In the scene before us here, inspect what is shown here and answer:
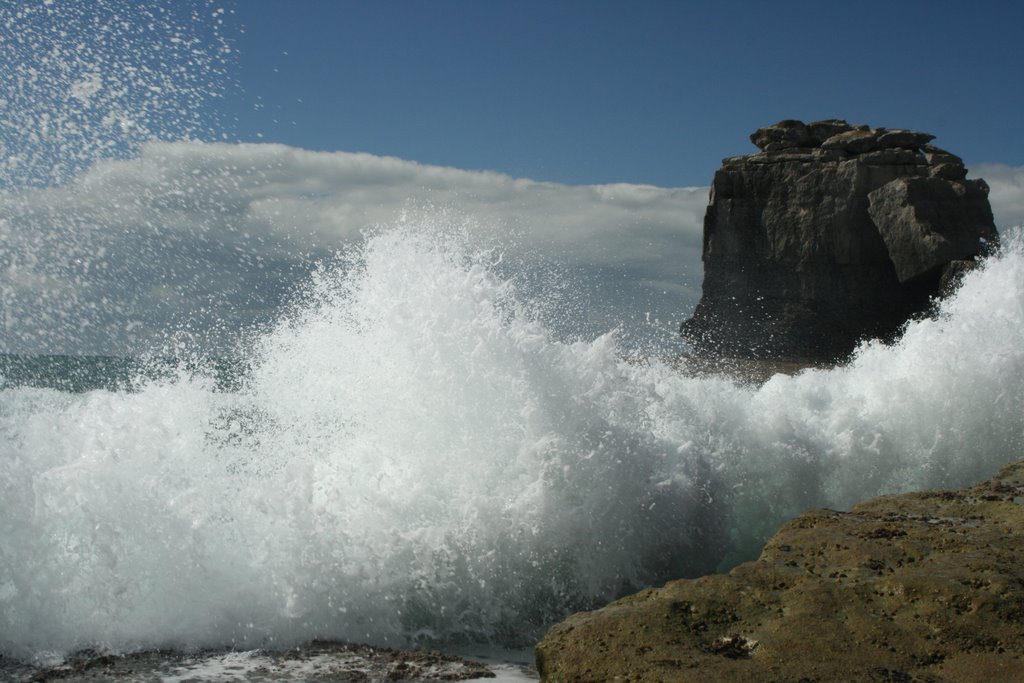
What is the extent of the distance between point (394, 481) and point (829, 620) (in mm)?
3415

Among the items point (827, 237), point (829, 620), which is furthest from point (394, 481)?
point (827, 237)

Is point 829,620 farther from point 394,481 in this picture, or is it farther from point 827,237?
point 827,237

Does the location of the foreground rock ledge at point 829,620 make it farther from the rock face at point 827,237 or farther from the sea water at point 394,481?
the rock face at point 827,237

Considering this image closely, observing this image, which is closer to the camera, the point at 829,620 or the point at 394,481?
the point at 829,620

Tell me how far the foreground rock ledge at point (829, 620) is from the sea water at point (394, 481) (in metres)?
1.66

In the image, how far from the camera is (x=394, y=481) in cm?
635

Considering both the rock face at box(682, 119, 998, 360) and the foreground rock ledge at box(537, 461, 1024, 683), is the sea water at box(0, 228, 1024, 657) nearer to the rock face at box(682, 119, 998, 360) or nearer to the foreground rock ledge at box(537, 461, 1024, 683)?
the foreground rock ledge at box(537, 461, 1024, 683)

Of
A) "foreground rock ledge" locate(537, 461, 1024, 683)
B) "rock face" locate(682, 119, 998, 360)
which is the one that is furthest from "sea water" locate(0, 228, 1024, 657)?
"rock face" locate(682, 119, 998, 360)

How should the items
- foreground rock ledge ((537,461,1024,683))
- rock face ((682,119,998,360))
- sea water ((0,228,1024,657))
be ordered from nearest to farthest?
foreground rock ledge ((537,461,1024,683))
sea water ((0,228,1024,657))
rock face ((682,119,998,360))

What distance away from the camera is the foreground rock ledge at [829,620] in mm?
3352

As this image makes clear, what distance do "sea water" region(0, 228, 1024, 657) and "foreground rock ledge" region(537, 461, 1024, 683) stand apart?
1.66m

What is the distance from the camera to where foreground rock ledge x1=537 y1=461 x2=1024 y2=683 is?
11.0 feet

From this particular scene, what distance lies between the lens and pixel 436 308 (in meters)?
7.23

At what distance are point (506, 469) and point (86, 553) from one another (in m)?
2.74
